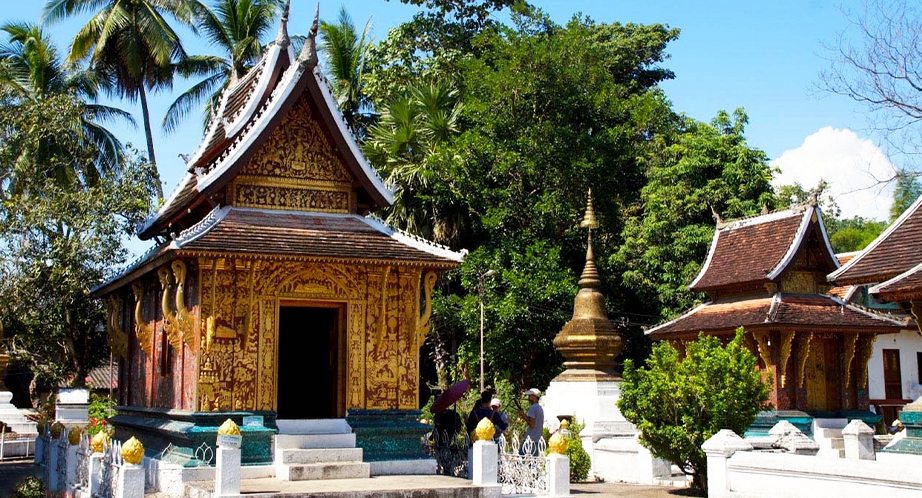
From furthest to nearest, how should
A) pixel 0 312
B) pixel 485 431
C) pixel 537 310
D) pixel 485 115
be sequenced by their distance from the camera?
1. pixel 485 115
2. pixel 537 310
3. pixel 0 312
4. pixel 485 431

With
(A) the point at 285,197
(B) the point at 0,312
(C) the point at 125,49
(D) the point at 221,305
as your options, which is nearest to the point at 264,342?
(D) the point at 221,305

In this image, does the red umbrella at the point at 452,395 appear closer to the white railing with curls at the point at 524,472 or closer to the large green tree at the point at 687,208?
the white railing with curls at the point at 524,472

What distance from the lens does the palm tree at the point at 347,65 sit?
115 feet

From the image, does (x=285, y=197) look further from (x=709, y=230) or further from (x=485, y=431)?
(x=709, y=230)

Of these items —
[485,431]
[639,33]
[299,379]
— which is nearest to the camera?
[485,431]

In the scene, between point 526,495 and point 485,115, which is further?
point 485,115

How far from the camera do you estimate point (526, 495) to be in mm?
13438

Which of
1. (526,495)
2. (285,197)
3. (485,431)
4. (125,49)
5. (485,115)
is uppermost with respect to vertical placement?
(125,49)

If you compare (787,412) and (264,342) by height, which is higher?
(264,342)

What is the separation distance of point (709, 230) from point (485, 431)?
17347mm

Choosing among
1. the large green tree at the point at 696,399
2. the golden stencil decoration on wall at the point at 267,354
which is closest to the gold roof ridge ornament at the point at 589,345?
the large green tree at the point at 696,399

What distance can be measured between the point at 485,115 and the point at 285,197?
52.6 feet

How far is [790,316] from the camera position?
2198 centimetres

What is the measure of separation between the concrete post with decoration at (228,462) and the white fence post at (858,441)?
11316 millimetres
